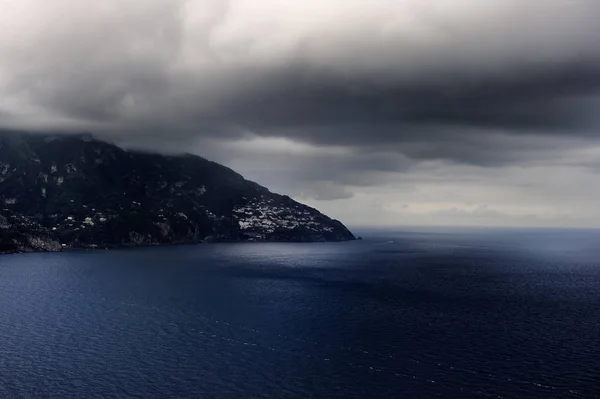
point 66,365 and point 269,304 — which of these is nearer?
point 66,365

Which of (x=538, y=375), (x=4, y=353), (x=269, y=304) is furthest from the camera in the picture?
(x=269, y=304)

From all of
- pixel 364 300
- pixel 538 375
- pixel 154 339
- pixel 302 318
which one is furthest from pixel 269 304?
pixel 538 375

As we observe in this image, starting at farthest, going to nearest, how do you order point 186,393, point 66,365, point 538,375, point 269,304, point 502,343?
point 269,304 → point 502,343 → point 66,365 → point 538,375 → point 186,393

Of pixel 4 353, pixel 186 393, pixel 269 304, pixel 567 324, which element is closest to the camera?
pixel 186 393

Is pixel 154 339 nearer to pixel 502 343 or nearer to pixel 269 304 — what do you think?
pixel 269 304

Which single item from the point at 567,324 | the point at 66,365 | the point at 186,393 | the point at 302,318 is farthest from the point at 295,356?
the point at 567,324

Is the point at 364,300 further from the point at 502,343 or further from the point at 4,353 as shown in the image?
the point at 4,353

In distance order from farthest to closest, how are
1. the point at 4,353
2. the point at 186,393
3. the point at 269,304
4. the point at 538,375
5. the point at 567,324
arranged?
1. the point at 269,304
2. the point at 567,324
3. the point at 4,353
4. the point at 538,375
5. the point at 186,393

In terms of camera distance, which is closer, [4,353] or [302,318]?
[4,353]
